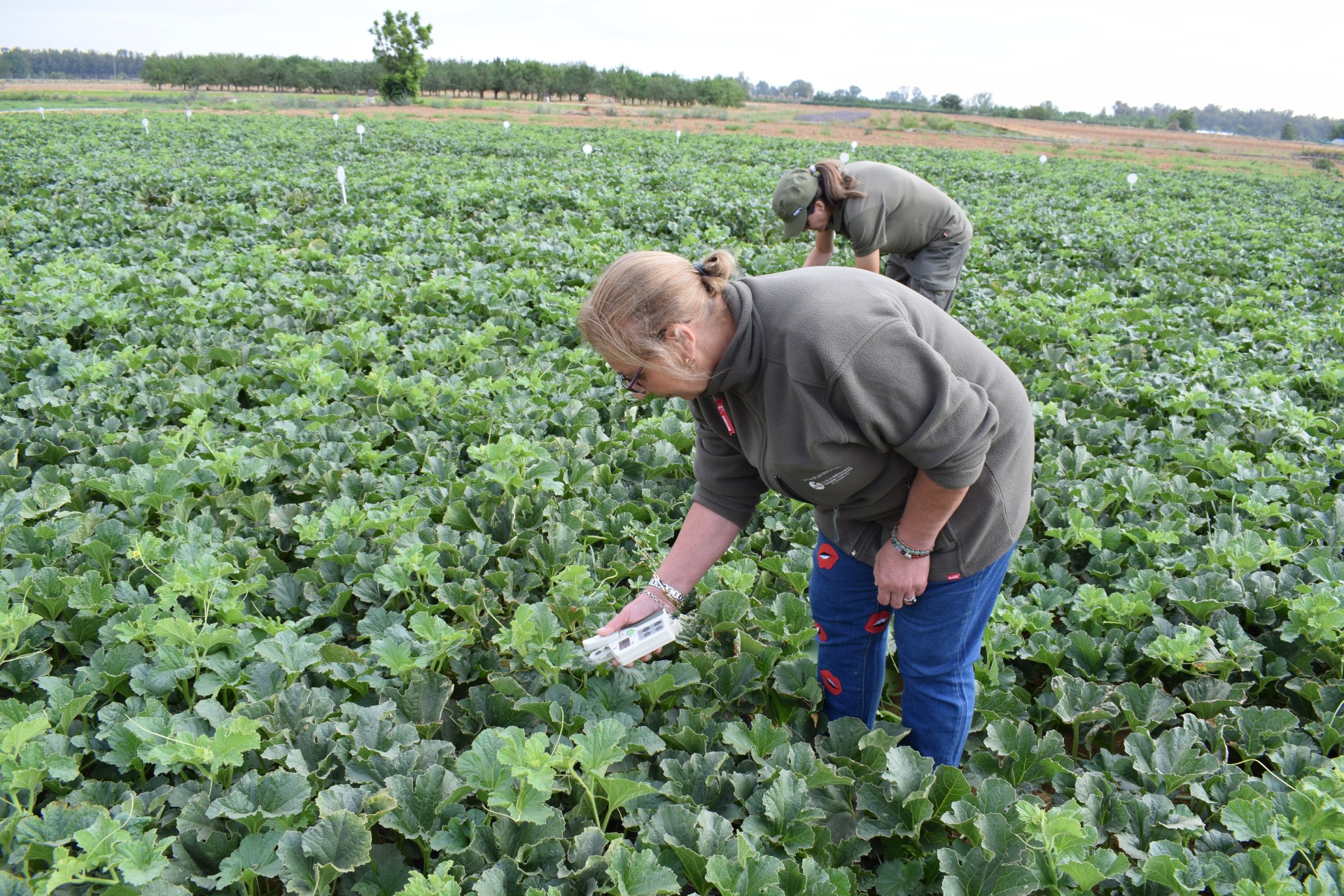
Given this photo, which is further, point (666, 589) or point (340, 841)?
point (666, 589)

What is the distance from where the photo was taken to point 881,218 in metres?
4.71

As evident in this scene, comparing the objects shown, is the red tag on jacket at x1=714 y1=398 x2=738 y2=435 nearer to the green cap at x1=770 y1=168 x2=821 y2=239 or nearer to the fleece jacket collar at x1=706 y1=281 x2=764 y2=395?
the fleece jacket collar at x1=706 y1=281 x2=764 y2=395

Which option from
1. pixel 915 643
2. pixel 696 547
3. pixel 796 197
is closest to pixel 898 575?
pixel 915 643

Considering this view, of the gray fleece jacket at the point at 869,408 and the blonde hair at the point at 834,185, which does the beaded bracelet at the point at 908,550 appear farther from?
the blonde hair at the point at 834,185

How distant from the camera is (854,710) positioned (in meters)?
2.61

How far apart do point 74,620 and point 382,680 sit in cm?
113

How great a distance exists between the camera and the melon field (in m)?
2.04

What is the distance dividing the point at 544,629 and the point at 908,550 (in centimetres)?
111

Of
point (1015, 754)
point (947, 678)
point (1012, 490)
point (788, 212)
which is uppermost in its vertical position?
point (788, 212)

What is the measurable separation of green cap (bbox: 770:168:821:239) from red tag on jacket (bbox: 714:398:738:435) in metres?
2.54

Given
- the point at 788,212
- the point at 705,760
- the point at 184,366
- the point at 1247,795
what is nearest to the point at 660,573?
the point at 705,760

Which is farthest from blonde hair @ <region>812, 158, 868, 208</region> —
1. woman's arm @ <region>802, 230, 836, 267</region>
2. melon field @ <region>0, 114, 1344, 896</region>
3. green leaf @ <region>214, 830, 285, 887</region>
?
green leaf @ <region>214, 830, 285, 887</region>

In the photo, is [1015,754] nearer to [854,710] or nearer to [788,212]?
[854,710]

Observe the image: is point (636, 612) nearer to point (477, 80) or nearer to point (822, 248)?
point (822, 248)
